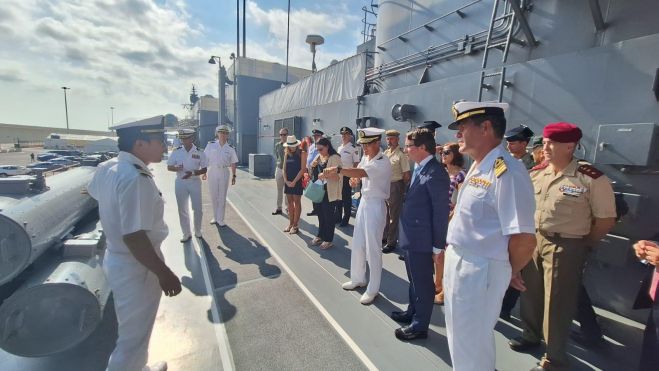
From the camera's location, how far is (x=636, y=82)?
107 inches

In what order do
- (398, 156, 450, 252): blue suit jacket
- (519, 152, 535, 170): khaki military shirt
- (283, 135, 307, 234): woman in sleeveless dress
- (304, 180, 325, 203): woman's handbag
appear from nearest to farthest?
(398, 156, 450, 252): blue suit jacket < (519, 152, 535, 170): khaki military shirt < (304, 180, 325, 203): woman's handbag < (283, 135, 307, 234): woman in sleeveless dress

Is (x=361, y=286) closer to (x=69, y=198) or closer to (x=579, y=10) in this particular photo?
(x=69, y=198)

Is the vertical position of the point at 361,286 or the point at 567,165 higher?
the point at 567,165

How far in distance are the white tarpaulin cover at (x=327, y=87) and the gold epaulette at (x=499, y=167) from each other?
22.4 ft

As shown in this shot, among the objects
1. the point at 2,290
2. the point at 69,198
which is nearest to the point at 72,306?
the point at 2,290

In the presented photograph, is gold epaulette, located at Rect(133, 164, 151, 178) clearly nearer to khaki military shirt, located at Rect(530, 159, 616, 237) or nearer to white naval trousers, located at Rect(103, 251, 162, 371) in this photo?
white naval trousers, located at Rect(103, 251, 162, 371)

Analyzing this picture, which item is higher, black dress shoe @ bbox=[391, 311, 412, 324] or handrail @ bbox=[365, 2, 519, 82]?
handrail @ bbox=[365, 2, 519, 82]

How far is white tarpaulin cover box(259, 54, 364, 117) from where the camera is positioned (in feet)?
27.3

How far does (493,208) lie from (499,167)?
22cm

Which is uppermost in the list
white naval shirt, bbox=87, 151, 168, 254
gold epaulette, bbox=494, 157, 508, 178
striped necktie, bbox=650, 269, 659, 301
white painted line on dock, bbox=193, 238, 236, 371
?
gold epaulette, bbox=494, 157, 508, 178

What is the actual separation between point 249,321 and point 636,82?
4.25m

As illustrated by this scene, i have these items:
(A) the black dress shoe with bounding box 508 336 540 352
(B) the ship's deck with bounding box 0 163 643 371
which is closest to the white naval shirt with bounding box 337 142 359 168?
(B) the ship's deck with bounding box 0 163 643 371

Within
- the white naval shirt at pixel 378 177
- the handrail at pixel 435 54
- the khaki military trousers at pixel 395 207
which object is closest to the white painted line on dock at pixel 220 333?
the white naval shirt at pixel 378 177

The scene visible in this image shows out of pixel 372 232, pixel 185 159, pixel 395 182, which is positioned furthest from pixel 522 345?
pixel 185 159
